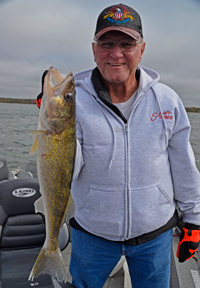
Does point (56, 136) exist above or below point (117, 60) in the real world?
below

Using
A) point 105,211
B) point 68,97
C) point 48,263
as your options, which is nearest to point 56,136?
point 68,97

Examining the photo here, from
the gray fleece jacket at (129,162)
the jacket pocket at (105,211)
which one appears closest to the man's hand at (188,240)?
the gray fleece jacket at (129,162)

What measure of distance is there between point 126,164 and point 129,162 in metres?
0.03

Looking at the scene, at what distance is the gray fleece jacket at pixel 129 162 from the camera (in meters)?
1.90

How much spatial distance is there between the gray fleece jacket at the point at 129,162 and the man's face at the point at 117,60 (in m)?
0.20

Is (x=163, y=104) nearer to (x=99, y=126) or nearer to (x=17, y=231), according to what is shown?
(x=99, y=126)

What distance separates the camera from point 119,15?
1.88 m

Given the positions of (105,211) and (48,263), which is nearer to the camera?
(48,263)

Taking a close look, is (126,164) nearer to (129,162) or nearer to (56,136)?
(129,162)

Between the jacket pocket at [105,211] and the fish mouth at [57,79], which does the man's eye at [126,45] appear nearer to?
the fish mouth at [57,79]

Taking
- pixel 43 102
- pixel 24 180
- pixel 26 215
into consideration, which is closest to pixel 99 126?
pixel 43 102

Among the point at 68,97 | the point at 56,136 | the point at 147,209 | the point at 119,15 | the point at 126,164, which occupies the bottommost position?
the point at 147,209

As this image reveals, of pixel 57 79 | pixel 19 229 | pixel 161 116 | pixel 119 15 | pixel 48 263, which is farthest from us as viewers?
pixel 19 229

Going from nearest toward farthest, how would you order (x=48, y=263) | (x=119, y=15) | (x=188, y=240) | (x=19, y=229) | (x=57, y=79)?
(x=57, y=79), (x=48, y=263), (x=119, y=15), (x=188, y=240), (x=19, y=229)
